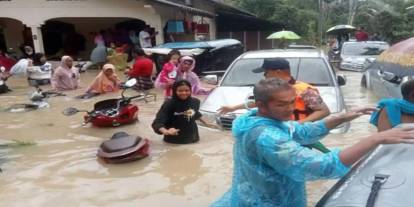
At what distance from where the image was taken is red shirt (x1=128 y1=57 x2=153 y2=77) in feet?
40.0

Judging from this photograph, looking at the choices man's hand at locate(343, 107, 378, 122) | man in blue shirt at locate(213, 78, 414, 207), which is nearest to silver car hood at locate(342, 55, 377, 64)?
man's hand at locate(343, 107, 378, 122)

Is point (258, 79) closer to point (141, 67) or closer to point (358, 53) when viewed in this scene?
point (141, 67)

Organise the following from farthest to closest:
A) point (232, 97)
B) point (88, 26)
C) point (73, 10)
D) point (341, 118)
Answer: point (88, 26)
point (73, 10)
point (232, 97)
point (341, 118)

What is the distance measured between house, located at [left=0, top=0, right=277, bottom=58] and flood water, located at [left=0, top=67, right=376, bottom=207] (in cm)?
890

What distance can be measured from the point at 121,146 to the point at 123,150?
0.32 ft

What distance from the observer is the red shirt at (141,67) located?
1220 centimetres

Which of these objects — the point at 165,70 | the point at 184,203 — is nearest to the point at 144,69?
the point at 165,70

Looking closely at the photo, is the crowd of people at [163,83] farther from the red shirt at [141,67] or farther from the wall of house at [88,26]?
the wall of house at [88,26]

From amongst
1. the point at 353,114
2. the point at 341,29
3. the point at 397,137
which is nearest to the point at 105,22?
the point at 341,29

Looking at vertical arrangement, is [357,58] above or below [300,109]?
below

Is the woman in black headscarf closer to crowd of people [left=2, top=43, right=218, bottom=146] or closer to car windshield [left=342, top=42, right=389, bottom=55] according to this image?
crowd of people [left=2, top=43, right=218, bottom=146]

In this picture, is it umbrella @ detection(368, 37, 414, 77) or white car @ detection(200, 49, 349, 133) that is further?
umbrella @ detection(368, 37, 414, 77)

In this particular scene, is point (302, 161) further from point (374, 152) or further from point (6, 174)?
point (6, 174)

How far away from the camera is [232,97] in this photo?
6.82m
